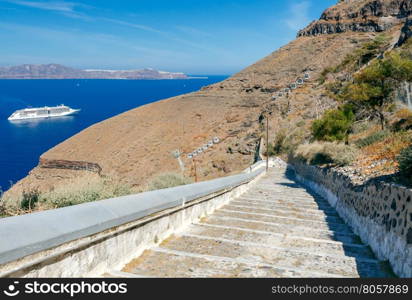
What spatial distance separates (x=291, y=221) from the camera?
273 inches

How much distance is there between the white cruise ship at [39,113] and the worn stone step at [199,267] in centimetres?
11466

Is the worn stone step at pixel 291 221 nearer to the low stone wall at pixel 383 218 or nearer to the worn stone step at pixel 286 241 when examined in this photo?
the low stone wall at pixel 383 218

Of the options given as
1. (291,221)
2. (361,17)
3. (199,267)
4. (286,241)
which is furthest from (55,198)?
(361,17)

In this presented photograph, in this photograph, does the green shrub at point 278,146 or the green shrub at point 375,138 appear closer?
the green shrub at point 375,138

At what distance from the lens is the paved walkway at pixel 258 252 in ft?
12.6

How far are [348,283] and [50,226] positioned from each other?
2495 mm

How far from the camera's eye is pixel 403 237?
12.8 ft

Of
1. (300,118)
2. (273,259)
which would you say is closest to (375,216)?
(273,259)

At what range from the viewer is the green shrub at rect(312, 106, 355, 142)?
16875 mm

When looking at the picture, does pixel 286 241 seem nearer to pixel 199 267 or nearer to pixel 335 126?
pixel 199 267

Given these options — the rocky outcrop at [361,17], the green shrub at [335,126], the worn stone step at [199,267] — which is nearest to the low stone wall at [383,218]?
the worn stone step at [199,267]

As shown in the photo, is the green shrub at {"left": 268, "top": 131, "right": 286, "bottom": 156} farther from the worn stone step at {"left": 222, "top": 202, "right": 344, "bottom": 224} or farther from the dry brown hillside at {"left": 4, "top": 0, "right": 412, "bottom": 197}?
the worn stone step at {"left": 222, "top": 202, "right": 344, "bottom": 224}

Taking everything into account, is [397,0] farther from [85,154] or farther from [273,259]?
[273,259]

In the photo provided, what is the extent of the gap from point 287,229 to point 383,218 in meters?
1.67
